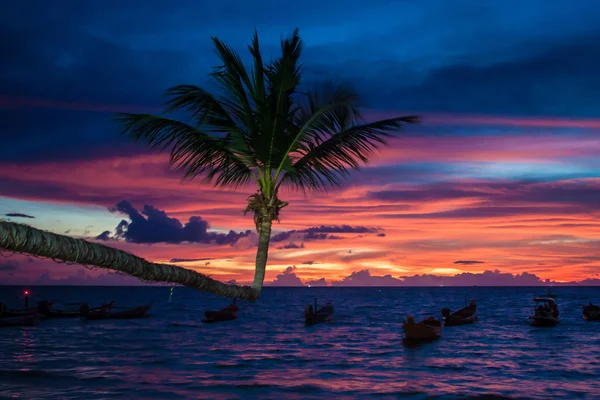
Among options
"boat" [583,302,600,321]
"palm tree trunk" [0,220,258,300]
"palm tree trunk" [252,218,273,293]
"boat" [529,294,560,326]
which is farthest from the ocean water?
"palm tree trunk" [0,220,258,300]

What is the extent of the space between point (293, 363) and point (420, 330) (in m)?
14.2

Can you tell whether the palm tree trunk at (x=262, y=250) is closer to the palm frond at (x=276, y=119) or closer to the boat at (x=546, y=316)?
the palm frond at (x=276, y=119)

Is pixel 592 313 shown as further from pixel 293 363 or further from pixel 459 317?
pixel 293 363

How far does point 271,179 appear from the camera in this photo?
739 centimetres

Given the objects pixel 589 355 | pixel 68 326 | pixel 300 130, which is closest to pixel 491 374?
pixel 589 355

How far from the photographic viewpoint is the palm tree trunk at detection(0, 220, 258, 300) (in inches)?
147

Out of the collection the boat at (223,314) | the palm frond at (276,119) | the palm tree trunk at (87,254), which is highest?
the palm frond at (276,119)

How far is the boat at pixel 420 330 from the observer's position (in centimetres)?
4881

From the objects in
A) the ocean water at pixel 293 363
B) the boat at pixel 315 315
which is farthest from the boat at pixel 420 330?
the boat at pixel 315 315

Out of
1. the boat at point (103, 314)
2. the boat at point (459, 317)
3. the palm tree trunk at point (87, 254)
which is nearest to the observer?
the palm tree trunk at point (87, 254)

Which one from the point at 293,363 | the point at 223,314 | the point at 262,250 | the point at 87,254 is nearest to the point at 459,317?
the point at 223,314

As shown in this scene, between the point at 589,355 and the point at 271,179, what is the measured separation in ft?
150

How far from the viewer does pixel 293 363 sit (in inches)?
1583

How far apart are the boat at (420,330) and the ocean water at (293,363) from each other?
1092 mm
